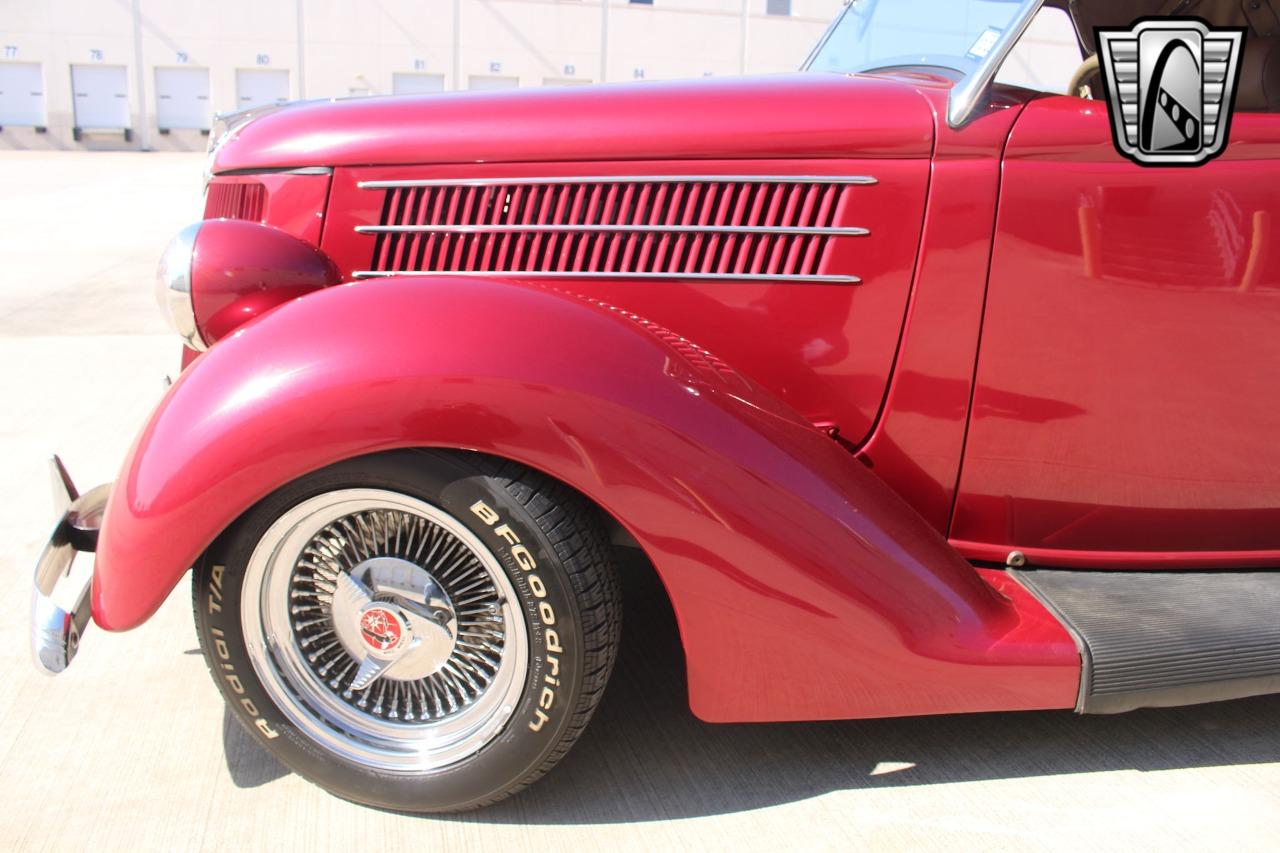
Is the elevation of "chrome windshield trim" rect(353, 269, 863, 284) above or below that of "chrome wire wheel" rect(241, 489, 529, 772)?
above

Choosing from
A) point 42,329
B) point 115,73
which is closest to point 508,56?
point 115,73

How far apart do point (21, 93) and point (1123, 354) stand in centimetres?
3784

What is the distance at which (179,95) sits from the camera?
108 feet

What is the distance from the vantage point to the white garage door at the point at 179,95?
32844mm

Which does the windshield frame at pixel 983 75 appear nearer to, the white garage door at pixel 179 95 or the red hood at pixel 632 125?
the red hood at pixel 632 125

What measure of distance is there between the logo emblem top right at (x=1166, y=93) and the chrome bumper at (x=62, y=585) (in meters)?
2.21

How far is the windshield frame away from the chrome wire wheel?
130 cm

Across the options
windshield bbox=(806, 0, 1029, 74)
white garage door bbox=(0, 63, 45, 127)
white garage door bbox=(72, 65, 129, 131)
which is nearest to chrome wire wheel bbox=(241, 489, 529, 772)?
windshield bbox=(806, 0, 1029, 74)

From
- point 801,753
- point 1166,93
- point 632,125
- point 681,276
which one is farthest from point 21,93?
point 1166,93

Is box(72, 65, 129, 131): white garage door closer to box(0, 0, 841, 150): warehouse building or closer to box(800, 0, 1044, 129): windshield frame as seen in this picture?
box(0, 0, 841, 150): warehouse building

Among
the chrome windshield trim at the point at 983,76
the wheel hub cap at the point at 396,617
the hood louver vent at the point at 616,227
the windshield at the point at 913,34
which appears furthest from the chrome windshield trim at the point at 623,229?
the wheel hub cap at the point at 396,617

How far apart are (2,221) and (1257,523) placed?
13.2 metres

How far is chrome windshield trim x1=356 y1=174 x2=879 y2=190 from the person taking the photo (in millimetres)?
2174

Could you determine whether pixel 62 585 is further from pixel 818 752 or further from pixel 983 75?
pixel 983 75
